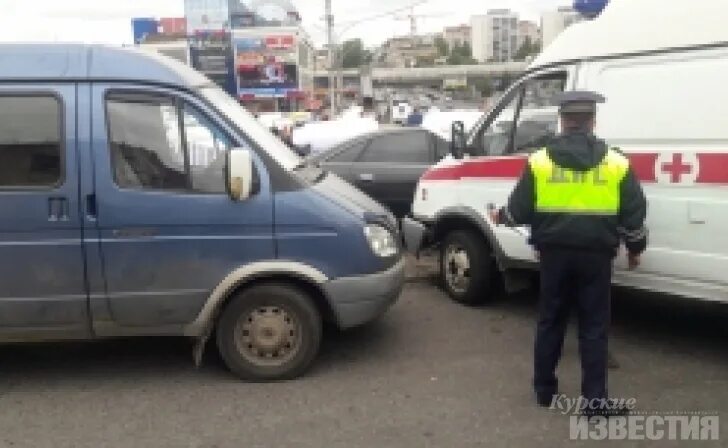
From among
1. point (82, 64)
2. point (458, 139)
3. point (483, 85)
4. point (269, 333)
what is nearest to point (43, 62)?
point (82, 64)

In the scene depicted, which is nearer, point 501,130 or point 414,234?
point 501,130

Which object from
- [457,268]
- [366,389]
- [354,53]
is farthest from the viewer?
[354,53]

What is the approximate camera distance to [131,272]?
15.4 feet

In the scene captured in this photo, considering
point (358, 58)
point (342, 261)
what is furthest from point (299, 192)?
point (358, 58)

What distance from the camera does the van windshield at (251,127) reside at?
4.96m

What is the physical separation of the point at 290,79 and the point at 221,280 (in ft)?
262

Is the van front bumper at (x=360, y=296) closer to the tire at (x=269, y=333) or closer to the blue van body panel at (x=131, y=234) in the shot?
the blue van body panel at (x=131, y=234)

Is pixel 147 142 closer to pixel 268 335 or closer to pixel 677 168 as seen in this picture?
pixel 268 335

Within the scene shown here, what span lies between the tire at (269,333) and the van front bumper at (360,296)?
0.16 metres

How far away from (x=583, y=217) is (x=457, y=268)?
264cm

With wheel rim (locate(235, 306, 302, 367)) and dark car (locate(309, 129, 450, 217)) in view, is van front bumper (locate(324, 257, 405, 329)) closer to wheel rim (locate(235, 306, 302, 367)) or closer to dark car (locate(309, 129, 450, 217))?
wheel rim (locate(235, 306, 302, 367))

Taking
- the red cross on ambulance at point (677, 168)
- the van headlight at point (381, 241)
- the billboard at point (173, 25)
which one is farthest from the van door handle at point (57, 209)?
the billboard at point (173, 25)

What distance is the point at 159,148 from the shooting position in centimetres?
475

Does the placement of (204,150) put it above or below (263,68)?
below
